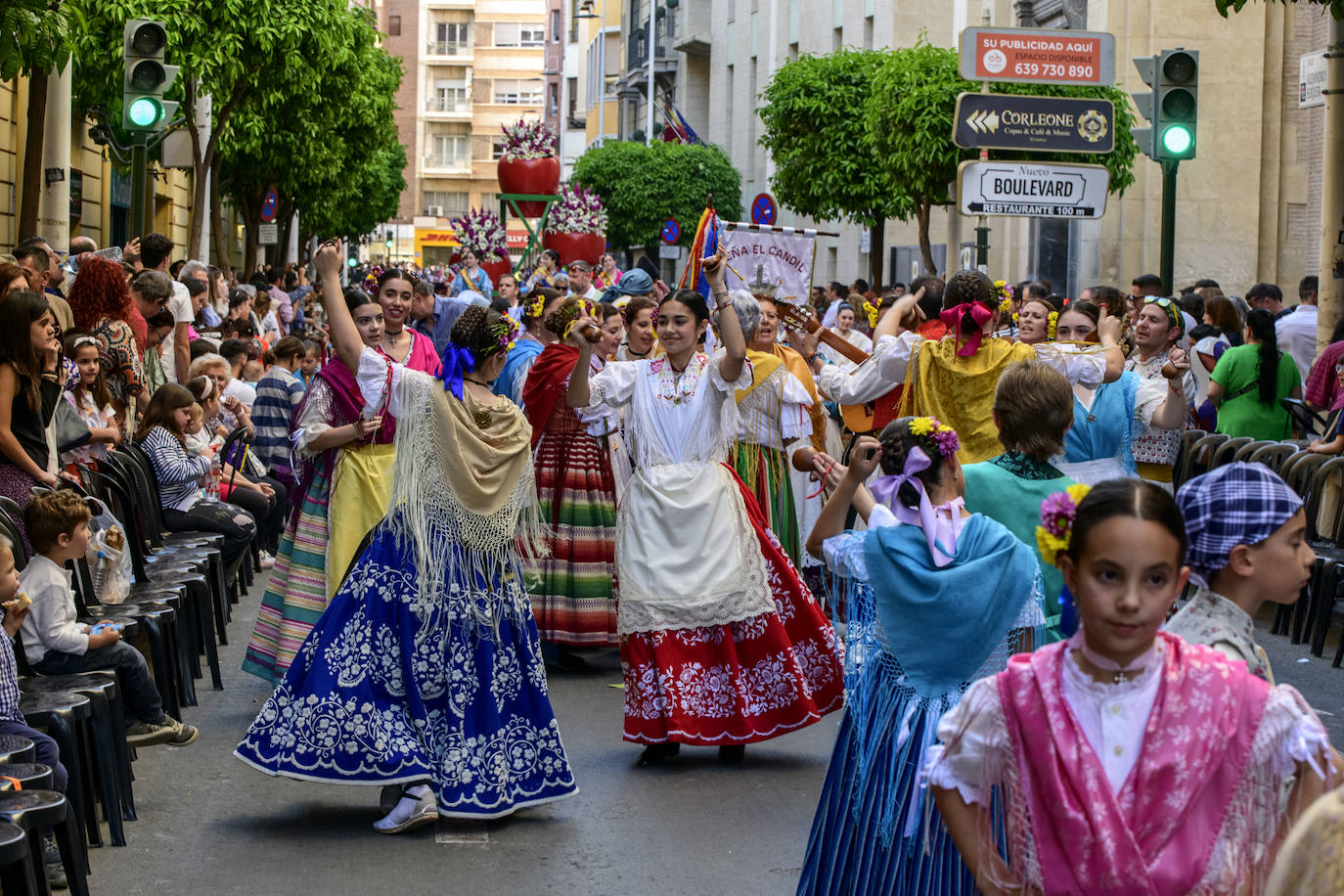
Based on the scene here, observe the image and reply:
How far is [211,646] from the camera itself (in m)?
8.93

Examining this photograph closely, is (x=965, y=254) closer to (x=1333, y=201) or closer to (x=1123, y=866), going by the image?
(x=1333, y=201)

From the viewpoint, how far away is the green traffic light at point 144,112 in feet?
41.4

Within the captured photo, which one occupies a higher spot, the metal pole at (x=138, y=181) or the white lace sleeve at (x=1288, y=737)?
the metal pole at (x=138, y=181)

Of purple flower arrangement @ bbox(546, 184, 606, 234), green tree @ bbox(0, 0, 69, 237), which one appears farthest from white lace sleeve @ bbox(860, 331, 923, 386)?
purple flower arrangement @ bbox(546, 184, 606, 234)

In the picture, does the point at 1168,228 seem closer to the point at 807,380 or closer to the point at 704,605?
the point at 807,380

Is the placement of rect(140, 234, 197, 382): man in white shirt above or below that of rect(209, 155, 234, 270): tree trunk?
below

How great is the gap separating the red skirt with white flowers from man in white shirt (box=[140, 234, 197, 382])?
19.7ft

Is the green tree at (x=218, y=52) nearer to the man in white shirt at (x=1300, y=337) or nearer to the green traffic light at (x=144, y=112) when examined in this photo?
the green traffic light at (x=144, y=112)

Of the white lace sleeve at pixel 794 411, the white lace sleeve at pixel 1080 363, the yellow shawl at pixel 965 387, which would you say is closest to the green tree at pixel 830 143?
the white lace sleeve at pixel 794 411

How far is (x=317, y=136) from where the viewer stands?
102ft

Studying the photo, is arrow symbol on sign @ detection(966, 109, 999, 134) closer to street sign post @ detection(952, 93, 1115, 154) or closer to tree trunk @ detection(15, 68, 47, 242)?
street sign post @ detection(952, 93, 1115, 154)

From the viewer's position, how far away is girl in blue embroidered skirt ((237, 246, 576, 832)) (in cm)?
630

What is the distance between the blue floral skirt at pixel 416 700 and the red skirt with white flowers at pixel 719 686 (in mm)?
922

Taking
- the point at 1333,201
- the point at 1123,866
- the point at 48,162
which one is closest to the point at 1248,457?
the point at 1333,201
